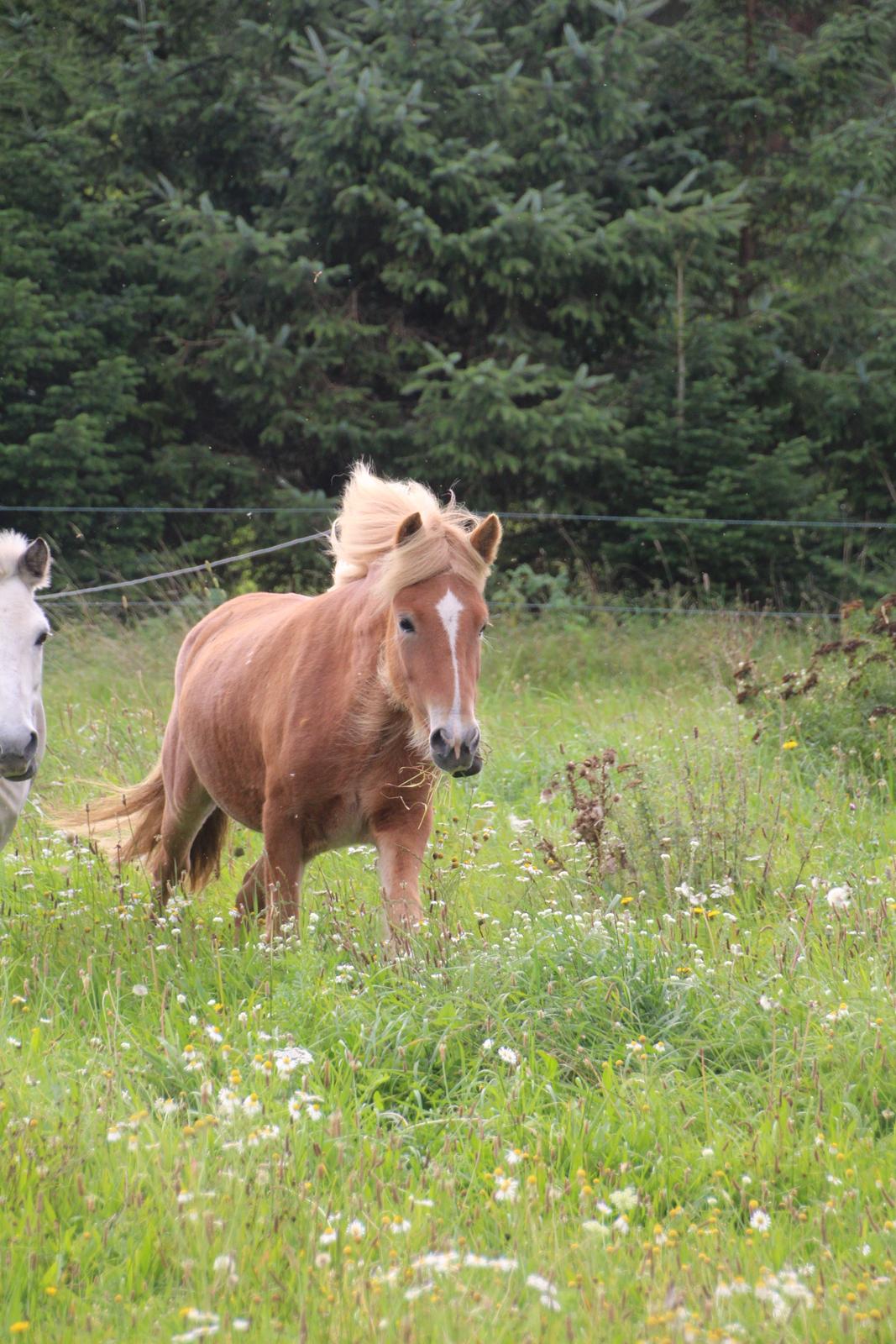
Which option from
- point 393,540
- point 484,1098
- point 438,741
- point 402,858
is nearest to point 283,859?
point 402,858

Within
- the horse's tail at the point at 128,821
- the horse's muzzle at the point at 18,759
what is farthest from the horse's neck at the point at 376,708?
the horse's tail at the point at 128,821

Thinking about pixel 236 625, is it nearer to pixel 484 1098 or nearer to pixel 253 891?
pixel 253 891

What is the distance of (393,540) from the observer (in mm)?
4543

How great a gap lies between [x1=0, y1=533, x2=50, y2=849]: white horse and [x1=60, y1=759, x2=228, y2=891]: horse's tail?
548mm

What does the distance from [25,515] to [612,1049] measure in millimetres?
9860

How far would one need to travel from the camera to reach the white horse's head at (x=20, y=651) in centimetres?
446

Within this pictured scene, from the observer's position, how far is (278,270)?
11672mm

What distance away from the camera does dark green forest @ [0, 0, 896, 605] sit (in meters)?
11.5

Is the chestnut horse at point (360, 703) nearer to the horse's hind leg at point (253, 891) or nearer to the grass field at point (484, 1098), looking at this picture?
the horse's hind leg at point (253, 891)

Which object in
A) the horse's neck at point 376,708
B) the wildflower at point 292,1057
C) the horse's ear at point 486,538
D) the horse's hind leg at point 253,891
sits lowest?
the horse's hind leg at point 253,891

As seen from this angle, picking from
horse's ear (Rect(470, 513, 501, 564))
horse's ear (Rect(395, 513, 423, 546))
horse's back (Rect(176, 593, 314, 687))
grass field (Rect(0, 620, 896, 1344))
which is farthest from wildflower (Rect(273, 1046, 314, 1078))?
horse's back (Rect(176, 593, 314, 687))

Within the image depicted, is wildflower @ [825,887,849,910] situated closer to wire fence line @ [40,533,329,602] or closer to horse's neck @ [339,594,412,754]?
horse's neck @ [339,594,412,754]

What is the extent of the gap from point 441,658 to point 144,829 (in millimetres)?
2352

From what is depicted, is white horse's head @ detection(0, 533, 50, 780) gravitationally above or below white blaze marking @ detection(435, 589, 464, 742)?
below
